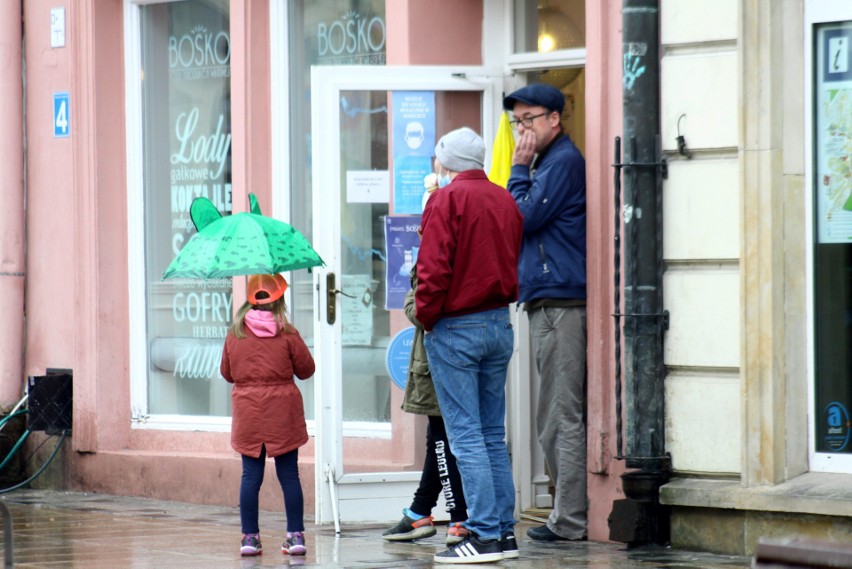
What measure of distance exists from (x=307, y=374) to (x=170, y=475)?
8.60 ft

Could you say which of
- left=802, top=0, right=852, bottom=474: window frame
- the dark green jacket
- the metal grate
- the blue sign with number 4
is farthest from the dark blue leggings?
the blue sign with number 4

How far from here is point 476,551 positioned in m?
7.23

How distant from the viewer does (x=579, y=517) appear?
26.7 feet

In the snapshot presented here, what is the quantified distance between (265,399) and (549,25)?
2.92 metres

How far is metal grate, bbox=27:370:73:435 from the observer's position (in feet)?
35.2

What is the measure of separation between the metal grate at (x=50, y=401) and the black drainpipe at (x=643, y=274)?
4.50m

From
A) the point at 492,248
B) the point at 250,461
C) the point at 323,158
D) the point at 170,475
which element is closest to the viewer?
the point at 492,248

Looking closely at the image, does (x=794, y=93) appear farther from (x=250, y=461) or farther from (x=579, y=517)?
(x=250, y=461)

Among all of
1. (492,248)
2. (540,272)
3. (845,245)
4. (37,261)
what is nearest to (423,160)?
(540,272)

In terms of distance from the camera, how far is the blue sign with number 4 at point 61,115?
35.3ft

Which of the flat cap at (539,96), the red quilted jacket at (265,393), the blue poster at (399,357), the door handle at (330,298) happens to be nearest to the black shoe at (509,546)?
the red quilted jacket at (265,393)

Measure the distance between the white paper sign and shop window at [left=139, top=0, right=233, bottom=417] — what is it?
1.72 metres

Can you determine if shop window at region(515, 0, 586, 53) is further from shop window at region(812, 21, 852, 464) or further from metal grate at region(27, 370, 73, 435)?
metal grate at region(27, 370, 73, 435)

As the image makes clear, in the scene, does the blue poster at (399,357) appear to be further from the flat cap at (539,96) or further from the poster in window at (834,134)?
the poster in window at (834,134)
